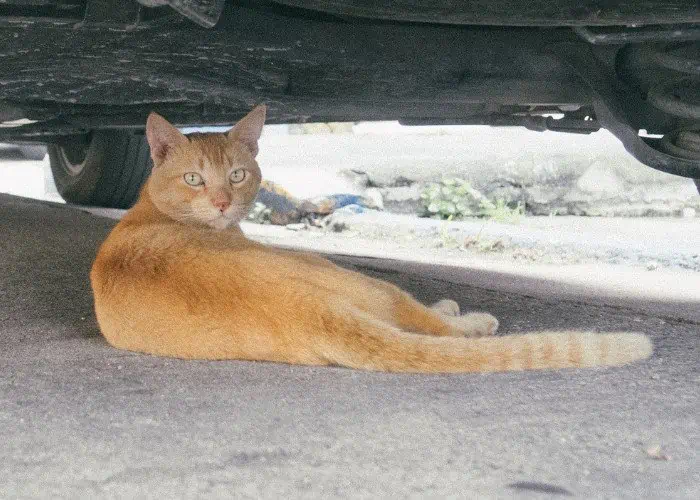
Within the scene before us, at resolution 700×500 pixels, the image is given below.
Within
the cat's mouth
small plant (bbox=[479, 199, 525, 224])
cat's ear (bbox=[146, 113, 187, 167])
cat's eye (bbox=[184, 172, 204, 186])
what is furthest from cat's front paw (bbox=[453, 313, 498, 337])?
small plant (bbox=[479, 199, 525, 224])

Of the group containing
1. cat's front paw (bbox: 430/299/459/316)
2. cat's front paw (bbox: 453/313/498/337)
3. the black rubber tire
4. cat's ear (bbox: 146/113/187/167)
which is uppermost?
cat's ear (bbox: 146/113/187/167)

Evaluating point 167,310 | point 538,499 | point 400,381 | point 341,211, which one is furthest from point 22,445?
point 341,211

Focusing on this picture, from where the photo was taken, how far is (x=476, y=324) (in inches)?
95.8

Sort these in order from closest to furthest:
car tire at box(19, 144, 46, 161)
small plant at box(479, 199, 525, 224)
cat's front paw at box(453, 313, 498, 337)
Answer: cat's front paw at box(453, 313, 498, 337) → small plant at box(479, 199, 525, 224) → car tire at box(19, 144, 46, 161)

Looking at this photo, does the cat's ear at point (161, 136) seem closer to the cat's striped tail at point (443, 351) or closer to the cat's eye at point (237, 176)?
the cat's eye at point (237, 176)

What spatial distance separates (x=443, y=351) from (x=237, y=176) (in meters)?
1.21

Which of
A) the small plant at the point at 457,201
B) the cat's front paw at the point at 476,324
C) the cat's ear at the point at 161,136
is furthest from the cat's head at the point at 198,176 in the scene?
the small plant at the point at 457,201

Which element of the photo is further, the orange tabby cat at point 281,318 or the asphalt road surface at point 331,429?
the orange tabby cat at point 281,318

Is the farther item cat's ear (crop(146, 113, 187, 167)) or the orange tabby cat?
cat's ear (crop(146, 113, 187, 167))

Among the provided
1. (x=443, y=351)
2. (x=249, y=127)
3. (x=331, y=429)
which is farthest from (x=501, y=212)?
(x=331, y=429)

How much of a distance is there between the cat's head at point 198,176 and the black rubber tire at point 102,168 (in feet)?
7.02

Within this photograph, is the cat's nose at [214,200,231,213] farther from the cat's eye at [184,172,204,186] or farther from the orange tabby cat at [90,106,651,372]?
the orange tabby cat at [90,106,651,372]

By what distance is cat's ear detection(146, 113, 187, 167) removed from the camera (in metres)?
2.79

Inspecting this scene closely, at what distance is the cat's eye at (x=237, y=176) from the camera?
9.47 ft
